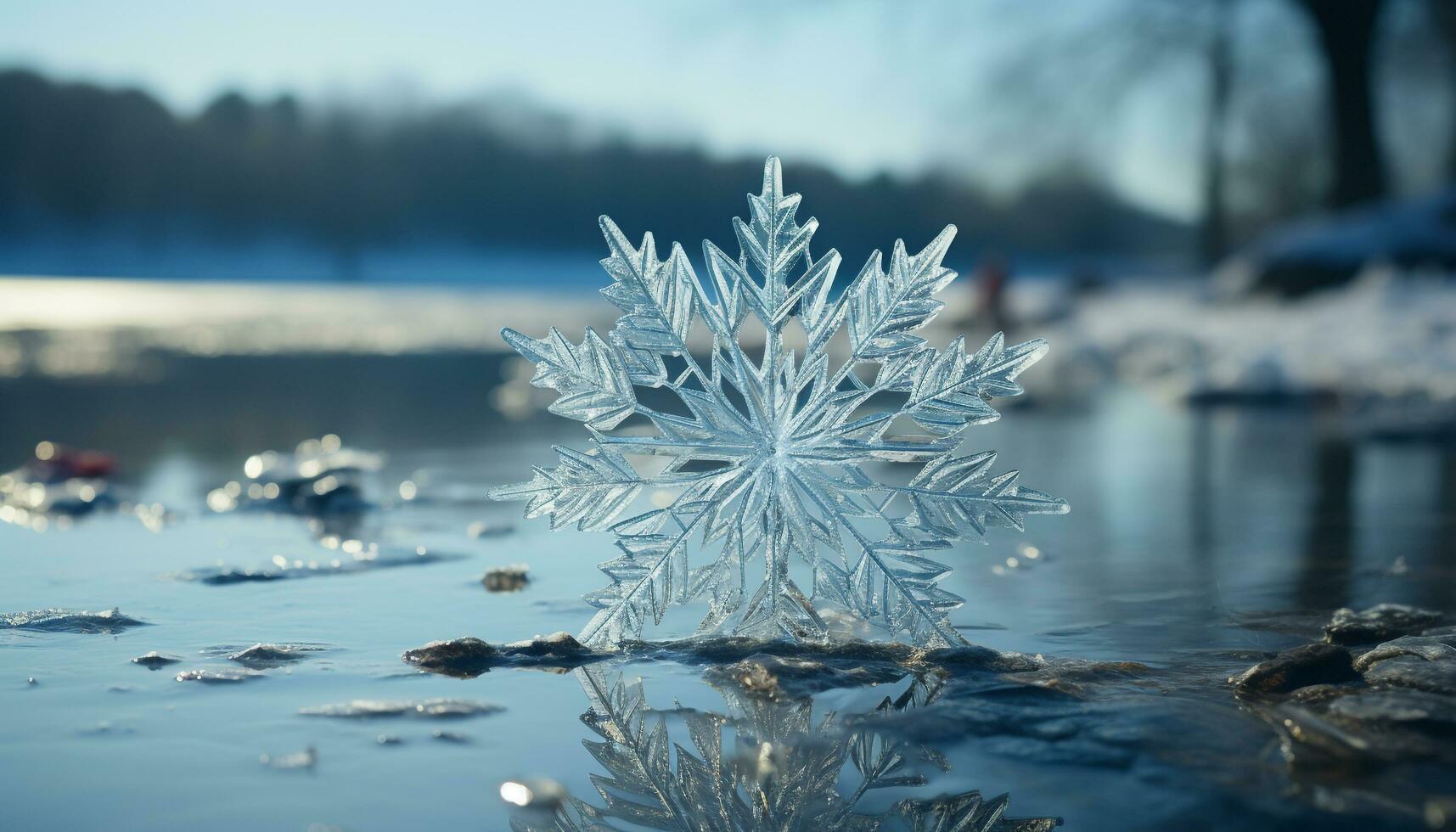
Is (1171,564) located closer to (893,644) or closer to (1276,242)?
(893,644)

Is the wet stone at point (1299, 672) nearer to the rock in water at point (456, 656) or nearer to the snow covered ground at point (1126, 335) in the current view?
the rock in water at point (456, 656)

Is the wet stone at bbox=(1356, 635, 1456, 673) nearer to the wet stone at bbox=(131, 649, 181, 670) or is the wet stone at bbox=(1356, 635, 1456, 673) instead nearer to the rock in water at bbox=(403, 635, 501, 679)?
the rock in water at bbox=(403, 635, 501, 679)

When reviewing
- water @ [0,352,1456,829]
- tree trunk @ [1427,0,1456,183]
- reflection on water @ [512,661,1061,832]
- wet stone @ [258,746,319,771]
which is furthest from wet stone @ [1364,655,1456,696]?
tree trunk @ [1427,0,1456,183]

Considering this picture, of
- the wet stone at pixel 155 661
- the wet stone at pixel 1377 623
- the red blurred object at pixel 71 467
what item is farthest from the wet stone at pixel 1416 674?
the red blurred object at pixel 71 467

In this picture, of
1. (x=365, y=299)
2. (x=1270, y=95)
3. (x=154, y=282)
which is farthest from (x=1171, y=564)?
(x=154, y=282)

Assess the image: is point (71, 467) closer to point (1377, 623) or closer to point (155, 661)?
point (155, 661)
